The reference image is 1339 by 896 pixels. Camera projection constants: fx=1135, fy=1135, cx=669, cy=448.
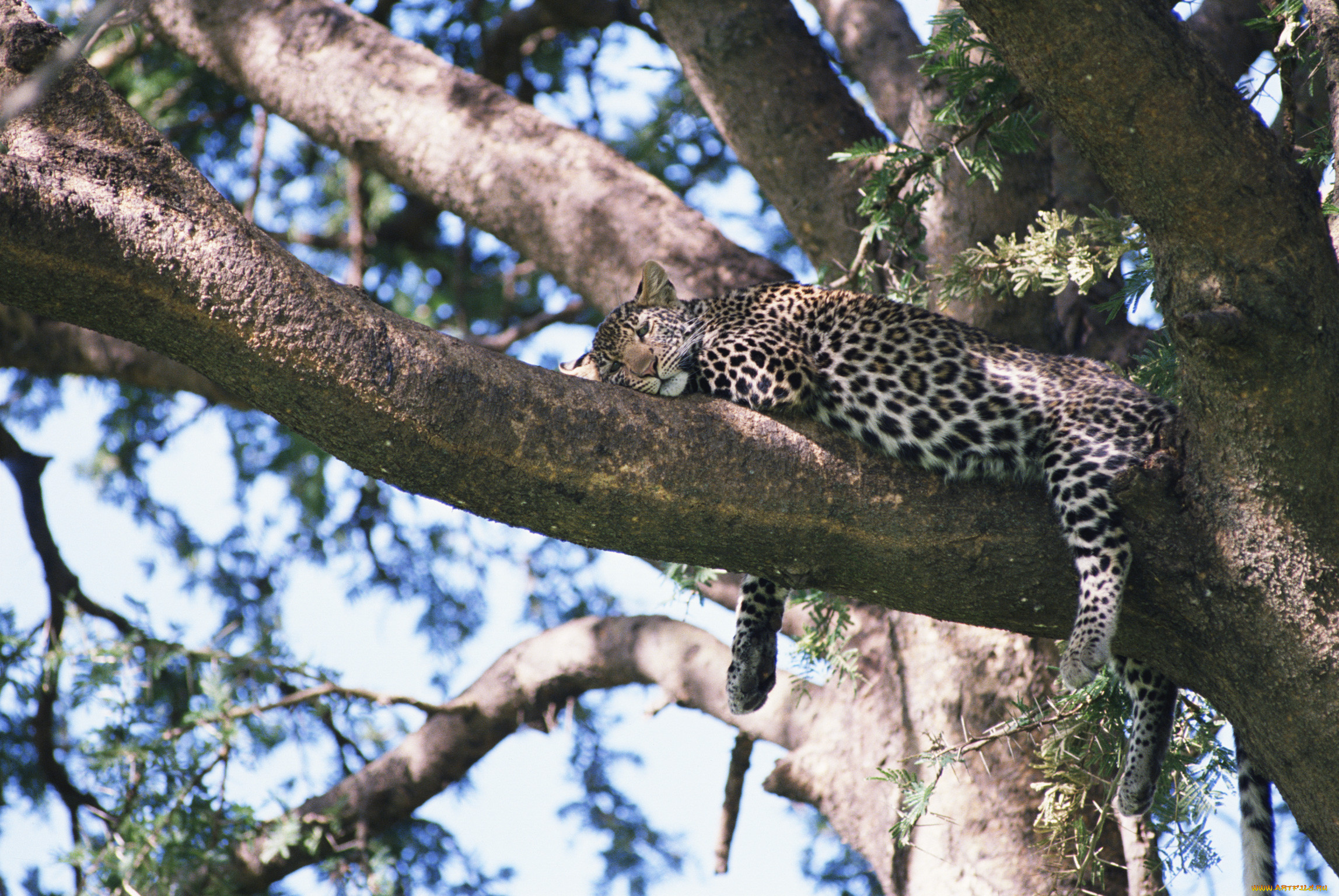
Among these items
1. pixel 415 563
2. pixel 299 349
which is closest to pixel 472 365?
pixel 299 349

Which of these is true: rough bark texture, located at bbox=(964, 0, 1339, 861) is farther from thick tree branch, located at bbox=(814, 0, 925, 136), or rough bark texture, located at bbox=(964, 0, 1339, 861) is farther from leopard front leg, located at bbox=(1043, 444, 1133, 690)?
thick tree branch, located at bbox=(814, 0, 925, 136)

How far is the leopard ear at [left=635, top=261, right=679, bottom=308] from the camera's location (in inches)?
210

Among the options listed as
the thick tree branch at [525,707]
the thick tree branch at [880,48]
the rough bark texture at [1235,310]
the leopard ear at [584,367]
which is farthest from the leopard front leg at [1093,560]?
the thick tree branch at [880,48]

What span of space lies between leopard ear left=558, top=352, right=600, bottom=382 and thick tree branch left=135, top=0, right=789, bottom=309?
3.85ft

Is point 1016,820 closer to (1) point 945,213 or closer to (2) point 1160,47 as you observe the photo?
(1) point 945,213

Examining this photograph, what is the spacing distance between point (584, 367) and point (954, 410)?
5.77 feet

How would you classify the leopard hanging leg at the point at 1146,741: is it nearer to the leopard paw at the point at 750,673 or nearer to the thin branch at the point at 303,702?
the leopard paw at the point at 750,673

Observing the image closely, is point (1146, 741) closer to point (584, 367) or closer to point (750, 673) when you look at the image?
point (750, 673)

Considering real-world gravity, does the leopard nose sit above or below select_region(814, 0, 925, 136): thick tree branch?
below

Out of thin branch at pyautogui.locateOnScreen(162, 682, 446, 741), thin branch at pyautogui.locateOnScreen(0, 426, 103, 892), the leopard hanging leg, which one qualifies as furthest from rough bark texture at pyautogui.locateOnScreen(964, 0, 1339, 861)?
thin branch at pyautogui.locateOnScreen(0, 426, 103, 892)

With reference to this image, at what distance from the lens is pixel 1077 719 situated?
4.43 m

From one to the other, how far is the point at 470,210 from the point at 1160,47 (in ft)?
14.6

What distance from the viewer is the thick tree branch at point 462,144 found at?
636 centimetres

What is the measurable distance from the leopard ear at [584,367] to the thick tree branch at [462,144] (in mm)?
1173
